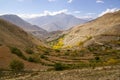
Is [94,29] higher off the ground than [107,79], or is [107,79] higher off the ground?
[94,29]

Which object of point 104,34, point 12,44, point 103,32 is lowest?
point 12,44

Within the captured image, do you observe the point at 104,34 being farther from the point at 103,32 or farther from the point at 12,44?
the point at 12,44

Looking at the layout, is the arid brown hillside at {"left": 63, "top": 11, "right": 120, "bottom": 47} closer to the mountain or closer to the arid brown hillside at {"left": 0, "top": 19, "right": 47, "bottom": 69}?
the mountain

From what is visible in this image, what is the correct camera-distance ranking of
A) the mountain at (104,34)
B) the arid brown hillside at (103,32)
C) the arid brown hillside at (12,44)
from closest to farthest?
the arid brown hillside at (12,44) < the mountain at (104,34) < the arid brown hillside at (103,32)

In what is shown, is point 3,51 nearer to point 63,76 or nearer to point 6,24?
point 63,76

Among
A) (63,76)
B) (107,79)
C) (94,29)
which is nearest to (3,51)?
(63,76)

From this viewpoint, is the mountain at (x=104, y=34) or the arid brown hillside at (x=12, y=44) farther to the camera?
the mountain at (x=104, y=34)

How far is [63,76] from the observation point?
27.9 m

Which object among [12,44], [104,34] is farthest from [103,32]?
[12,44]

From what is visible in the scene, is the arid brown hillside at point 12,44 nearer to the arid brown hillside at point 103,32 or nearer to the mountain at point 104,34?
the mountain at point 104,34

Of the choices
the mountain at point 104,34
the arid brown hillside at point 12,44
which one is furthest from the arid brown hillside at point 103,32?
the arid brown hillside at point 12,44

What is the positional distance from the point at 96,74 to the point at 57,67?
10.5 m

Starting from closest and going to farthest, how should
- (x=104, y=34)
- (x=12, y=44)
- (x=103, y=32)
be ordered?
(x=12, y=44) → (x=104, y=34) → (x=103, y=32)

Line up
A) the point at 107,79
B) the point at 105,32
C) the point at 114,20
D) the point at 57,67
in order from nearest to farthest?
the point at 107,79 < the point at 57,67 < the point at 105,32 < the point at 114,20
